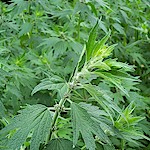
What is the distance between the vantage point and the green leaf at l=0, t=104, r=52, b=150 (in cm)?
126

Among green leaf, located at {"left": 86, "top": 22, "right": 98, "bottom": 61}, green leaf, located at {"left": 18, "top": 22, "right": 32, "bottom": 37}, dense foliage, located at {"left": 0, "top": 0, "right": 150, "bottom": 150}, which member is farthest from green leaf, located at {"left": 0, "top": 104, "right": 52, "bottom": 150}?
green leaf, located at {"left": 18, "top": 22, "right": 32, "bottom": 37}

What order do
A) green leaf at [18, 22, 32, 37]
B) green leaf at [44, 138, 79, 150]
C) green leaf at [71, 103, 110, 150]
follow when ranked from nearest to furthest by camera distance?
green leaf at [71, 103, 110, 150] < green leaf at [44, 138, 79, 150] < green leaf at [18, 22, 32, 37]

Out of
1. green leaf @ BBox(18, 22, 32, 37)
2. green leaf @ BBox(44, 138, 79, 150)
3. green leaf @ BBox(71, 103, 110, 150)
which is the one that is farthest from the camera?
green leaf @ BBox(18, 22, 32, 37)

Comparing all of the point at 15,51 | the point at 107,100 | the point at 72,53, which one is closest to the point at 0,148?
the point at 107,100

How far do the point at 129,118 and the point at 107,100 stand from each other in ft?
1.07

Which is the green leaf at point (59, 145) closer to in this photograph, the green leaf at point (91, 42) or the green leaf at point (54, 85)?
the green leaf at point (54, 85)

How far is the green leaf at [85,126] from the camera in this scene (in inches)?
49.2

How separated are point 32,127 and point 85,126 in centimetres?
17

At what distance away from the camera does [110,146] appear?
145cm

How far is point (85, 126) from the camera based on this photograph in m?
1.27

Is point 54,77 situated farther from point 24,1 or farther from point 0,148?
point 24,1

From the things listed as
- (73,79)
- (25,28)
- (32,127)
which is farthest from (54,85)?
(25,28)

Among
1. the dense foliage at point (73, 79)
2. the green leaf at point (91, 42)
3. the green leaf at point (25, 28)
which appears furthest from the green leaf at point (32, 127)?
the green leaf at point (25, 28)

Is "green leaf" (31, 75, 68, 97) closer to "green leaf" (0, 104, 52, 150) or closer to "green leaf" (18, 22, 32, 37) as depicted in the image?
"green leaf" (0, 104, 52, 150)
